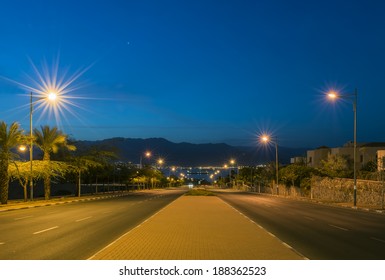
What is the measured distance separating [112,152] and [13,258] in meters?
51.1

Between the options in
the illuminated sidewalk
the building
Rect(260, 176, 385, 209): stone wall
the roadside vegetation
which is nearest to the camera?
the illuminated sidewalk

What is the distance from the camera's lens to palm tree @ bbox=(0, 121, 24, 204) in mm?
39156

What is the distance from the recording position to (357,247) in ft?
46.4

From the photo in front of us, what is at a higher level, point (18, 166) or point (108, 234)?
point (18, 166)

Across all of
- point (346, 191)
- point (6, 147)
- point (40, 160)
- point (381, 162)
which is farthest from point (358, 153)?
point (6, 147)

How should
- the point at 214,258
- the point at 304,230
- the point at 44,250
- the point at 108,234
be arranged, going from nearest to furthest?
the point at 214,258 → the point at 44,250 → the point at 108,234 → the point at 304,230

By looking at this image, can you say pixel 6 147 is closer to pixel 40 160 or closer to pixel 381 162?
pixel 40 160

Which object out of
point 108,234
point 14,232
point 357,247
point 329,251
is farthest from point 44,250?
point 357,247

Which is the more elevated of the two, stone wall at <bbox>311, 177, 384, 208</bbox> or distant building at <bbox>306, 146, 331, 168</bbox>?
distant building at <bbox>306, 146, 331, 168</bbox>

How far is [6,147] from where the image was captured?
39.9m

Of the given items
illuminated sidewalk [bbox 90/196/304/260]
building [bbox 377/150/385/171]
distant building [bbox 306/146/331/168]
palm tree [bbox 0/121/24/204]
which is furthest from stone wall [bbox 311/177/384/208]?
distant building [bbox 306/146/331/168]

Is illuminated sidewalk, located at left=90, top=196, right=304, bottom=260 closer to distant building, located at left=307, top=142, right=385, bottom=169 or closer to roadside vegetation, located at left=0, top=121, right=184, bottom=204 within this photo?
roadside vegetation, located at left=0, top=121, right=184, bottom=204

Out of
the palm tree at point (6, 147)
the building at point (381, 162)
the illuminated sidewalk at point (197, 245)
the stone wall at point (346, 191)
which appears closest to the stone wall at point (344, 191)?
the stone wall at point (346, 191)
